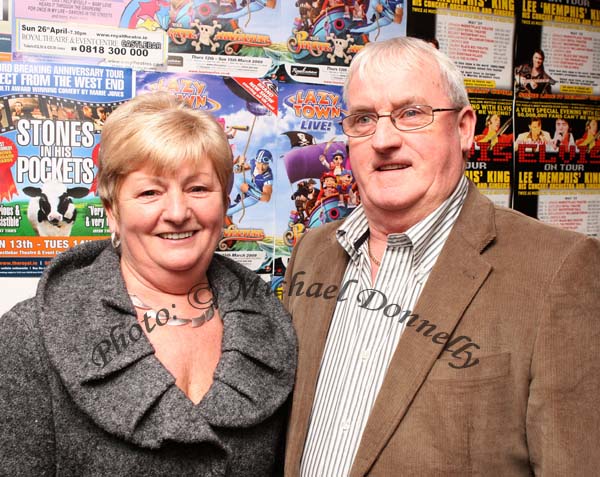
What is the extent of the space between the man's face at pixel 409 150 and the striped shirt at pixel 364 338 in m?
0.04

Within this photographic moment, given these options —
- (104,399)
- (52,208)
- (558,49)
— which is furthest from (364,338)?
(558,49)

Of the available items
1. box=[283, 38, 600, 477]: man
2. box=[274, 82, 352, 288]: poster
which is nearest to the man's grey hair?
box=[283, 38, 600, 477]: man

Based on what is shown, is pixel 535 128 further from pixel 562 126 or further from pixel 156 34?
pixel 156 34

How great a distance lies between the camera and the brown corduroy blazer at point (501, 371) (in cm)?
113

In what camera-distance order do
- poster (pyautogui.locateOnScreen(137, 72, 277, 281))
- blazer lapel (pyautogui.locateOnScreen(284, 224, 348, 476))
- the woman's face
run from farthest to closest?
1. poster (pyautogui.locateOnScreen(137, 72, 277, 281))
2. blazer lapel (pyautogui.locateOnScreen(284, 224, 348, 476))
3. the woman's face

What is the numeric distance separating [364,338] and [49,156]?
1.07m

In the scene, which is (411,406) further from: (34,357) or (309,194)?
(309,194)

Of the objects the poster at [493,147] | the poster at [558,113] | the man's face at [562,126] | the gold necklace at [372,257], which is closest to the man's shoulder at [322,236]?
the gold necklace at [372,257]

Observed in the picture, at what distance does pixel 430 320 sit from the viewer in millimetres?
1252

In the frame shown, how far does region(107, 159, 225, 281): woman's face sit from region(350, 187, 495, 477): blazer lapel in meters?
0.47

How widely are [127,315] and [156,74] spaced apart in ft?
2.96

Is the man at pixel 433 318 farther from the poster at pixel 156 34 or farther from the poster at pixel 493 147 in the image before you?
the poster at pixel 493 147

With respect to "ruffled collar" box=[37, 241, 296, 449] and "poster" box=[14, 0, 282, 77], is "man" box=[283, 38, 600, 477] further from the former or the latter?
"poster" box=[14, 0, 282, 77]

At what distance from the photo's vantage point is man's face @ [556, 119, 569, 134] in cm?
239
